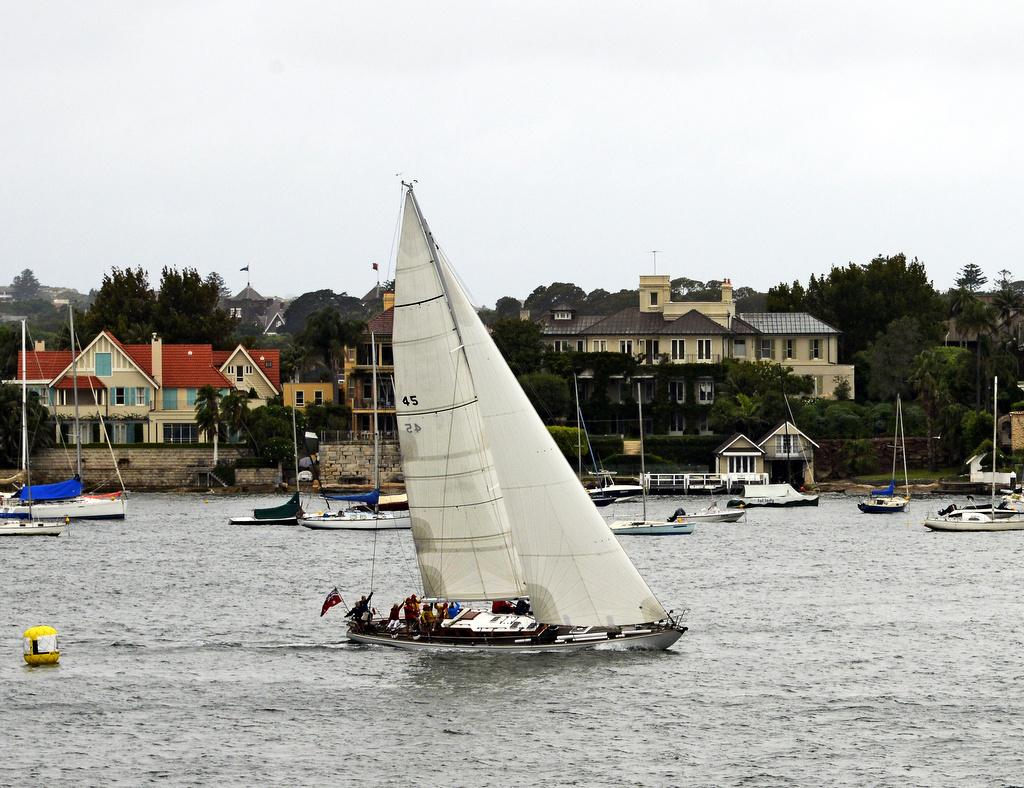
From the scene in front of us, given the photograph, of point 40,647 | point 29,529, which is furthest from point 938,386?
point 40,647

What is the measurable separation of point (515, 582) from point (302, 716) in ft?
21.8

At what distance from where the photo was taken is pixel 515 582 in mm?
43688

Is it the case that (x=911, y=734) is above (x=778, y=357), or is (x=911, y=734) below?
below

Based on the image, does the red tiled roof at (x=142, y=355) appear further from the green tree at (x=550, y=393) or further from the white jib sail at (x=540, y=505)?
the white jib sail at (x=540, y=505)

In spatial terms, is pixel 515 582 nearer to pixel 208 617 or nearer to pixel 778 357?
pixel 208 617

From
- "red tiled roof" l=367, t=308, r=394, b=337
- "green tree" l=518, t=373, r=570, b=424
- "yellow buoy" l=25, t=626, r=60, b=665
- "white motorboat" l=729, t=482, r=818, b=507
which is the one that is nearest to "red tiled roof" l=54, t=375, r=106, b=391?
"red tiled roof" l=367, t=308, r=394, b=337

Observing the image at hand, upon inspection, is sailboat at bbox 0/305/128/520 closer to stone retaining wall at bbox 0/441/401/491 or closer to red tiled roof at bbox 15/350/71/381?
stone retaining wall at bbox 0/441/401/491

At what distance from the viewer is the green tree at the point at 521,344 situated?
139m

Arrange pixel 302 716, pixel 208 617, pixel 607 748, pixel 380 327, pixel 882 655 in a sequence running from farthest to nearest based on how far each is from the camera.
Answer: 1. pixel 380 327
2. pixel 208 617
3. pixel 882 655
4. pixel 302 716
5. pixel 607 748

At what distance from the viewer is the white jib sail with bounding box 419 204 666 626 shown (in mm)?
42219

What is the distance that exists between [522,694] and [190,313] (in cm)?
Answer: 12649

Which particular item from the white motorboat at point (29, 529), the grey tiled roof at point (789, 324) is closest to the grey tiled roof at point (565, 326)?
the grey tiled roof at point (789, 324)

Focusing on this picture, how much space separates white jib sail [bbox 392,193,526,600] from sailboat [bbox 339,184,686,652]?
0.08ft

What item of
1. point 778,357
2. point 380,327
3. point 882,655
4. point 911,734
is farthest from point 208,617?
point 778,357
